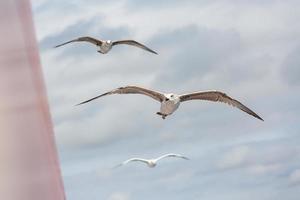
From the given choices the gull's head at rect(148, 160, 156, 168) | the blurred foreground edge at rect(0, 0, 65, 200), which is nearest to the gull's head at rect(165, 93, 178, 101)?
the gull's head at rect(148, 160, 156, 168)

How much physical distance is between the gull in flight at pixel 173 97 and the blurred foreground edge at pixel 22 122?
4.02m

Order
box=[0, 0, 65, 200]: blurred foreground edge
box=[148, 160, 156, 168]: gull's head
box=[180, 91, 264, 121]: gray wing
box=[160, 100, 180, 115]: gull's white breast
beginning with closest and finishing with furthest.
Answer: box=[0, 0, 65, 200]: blurred foreground edge → box=[180, 91, 264, 121]: gray wing → box=[160, 100, 180, 115]: gull's white breast → box=[148, 160, 156, 168]: gull's head

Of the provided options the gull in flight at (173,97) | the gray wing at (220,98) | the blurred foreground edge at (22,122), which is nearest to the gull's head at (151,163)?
the gull in flight at (173,97)

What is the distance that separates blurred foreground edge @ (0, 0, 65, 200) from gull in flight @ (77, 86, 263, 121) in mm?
4021

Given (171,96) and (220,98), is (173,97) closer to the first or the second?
(171,96)

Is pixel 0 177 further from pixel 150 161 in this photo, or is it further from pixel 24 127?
pixel 150 161

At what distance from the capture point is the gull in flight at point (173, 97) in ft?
16.8

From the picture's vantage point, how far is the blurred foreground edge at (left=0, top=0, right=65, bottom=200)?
0.55 metres

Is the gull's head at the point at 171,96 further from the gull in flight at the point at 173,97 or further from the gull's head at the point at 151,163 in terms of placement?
the gull's head at the point at 151,163

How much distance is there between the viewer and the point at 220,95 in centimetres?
515

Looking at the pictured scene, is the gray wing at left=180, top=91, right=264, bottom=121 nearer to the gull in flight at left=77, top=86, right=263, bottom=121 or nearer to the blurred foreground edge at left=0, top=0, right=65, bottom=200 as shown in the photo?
the gull in flight at left=77, top=86, right=263, bottom=121

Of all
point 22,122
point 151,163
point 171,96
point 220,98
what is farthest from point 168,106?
point 22,122

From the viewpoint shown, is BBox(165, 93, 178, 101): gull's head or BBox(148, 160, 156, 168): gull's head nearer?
BBox(165, 93, 178, 101): gull's head

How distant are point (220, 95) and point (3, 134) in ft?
15.3
